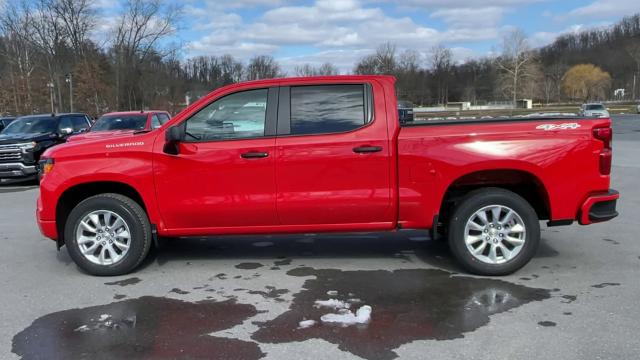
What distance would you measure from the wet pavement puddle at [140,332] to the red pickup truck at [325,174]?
3.20ft

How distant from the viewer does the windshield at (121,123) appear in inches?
539

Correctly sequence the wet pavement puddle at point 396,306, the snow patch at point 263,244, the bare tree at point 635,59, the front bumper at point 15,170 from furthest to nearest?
the bare tree at point 635,59 → the front bumper at point 15,170 → the snow patch at point 263,244 → the wet pavement puddle at point 396,306

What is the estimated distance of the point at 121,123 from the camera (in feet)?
45.4

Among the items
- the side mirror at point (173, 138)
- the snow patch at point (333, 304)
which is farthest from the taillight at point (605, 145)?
the side mirror at point (173, 138)

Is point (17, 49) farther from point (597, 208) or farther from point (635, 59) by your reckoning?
point (635, 59)

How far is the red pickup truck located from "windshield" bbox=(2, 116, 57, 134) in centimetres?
1037

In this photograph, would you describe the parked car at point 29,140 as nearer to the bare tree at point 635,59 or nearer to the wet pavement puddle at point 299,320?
the wet pavement puddle at point 299,320

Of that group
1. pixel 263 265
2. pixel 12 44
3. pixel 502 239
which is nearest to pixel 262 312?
pixel 263 265

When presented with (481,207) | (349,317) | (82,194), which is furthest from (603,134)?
(82,194)

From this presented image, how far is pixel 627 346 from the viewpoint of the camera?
385 centimetres

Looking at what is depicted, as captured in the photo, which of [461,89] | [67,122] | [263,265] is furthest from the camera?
[461,89]

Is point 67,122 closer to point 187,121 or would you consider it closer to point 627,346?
point 187,121

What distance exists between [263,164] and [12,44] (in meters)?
62.6

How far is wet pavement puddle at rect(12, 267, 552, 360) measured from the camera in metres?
3.99
